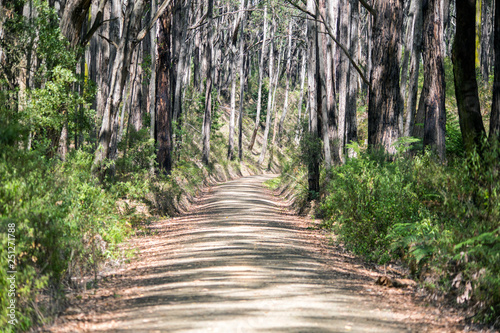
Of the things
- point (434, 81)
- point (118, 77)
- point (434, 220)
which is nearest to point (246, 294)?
point (434, 220)

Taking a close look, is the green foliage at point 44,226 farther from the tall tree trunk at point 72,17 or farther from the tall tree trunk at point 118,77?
the tall tree trunk at point 72,17

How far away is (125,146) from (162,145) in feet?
9.92

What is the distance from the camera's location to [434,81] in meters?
13.6

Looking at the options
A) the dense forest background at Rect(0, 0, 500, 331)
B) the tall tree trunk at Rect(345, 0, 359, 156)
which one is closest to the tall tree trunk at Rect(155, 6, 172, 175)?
the dense forest background at Rect(0, 0, 500, 331)

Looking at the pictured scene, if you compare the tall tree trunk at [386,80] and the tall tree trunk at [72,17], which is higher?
the tall tree trunk at [72,17]

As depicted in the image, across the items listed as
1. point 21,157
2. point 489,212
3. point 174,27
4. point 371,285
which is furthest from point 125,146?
point 489,212

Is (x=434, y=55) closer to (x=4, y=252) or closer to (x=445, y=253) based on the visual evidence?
(x=445, y=253)

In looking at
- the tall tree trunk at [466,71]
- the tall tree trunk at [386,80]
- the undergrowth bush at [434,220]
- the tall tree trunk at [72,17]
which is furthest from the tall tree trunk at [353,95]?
the tall tree trunk at [466,71]

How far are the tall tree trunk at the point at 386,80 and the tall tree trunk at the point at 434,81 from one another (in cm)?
91

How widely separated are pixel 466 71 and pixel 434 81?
14.7ft

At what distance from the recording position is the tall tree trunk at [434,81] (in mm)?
12922

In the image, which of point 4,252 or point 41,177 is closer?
point 4,252

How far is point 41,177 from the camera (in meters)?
7.61

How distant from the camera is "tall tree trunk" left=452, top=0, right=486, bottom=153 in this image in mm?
9062
